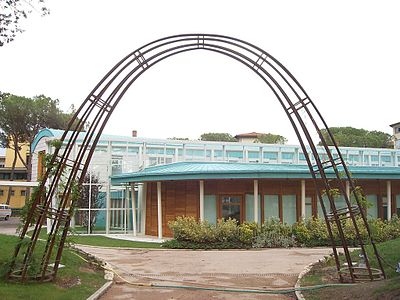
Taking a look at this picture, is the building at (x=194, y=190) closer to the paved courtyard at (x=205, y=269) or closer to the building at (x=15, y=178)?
the paved courtyard at (x=205, y=269)

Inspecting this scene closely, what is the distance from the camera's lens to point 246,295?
8.14m

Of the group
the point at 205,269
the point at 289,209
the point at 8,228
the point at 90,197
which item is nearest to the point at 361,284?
the point at 205,269

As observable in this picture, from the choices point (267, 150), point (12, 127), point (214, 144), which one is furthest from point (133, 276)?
point (12, 127)

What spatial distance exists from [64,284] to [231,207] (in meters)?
11.6

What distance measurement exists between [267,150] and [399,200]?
11.5m

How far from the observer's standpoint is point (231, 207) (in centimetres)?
1920

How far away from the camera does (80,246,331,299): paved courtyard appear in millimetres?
8320

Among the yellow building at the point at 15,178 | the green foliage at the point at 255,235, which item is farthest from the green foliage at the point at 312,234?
the yellow building at the point at 15,178

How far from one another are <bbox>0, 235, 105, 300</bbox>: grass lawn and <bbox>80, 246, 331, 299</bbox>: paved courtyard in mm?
488

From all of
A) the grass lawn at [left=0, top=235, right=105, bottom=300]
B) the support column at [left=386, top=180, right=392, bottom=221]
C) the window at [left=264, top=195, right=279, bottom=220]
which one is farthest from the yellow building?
the grass lawn at [left=0, top=235, right=105, bottom=300]

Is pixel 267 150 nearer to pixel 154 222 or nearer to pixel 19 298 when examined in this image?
pixel 154 222

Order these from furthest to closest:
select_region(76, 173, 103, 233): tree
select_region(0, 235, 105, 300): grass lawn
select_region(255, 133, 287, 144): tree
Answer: select_region(255, 133, 287, 144): tree < select_region(76, 173, 103, 233): tree < select_region(0, 235, 105, 300): grass lawn

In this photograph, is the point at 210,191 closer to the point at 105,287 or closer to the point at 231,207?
the point at 231,207

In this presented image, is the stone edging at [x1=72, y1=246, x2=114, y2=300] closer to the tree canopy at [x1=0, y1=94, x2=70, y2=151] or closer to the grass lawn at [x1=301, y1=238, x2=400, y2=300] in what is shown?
the grass lawn at [x1=301, y1=238, x2=400, y2=300]
